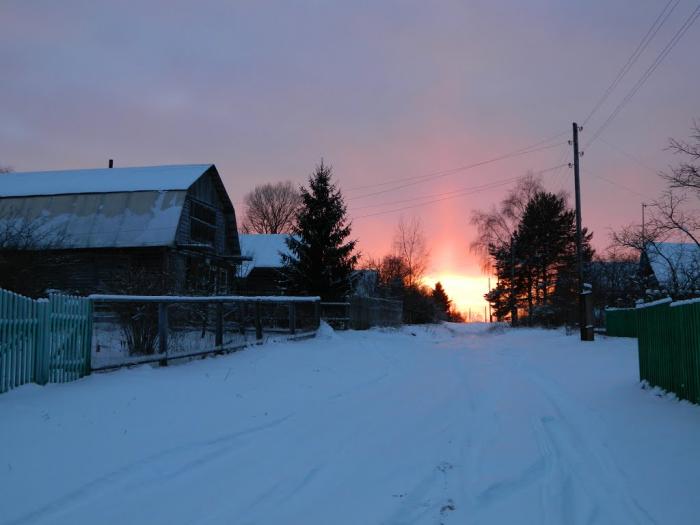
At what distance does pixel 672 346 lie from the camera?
28.7ft

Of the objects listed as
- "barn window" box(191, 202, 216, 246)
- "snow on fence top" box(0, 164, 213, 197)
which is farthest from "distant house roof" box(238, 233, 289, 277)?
"snow on fence top" box(0, 164, 213, 197)

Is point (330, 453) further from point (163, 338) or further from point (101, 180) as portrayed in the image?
point (101, 180)

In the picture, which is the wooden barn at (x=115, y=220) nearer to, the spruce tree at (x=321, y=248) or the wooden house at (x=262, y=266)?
the spruce tree at (x=321, y=248)

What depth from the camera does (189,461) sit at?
237 inches

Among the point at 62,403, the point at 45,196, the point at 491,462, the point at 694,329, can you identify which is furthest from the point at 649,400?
the point at 45,196

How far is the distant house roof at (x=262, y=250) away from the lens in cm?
4247

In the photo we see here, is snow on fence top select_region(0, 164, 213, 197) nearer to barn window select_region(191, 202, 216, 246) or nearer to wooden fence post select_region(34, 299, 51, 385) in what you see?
barn window select_region(191, 202, 216, 246)

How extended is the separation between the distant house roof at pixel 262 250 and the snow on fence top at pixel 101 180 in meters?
10.9

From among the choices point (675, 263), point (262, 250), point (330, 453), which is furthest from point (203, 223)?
point (675, 263)

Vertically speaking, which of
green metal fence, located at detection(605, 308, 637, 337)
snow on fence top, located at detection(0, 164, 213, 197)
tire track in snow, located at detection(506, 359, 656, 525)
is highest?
snow on fence top, located at detection(0, 164, 213, 197)

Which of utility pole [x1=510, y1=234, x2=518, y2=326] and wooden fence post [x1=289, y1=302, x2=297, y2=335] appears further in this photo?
utility pole [x1=510, y1=234, x2=518, y2=326]

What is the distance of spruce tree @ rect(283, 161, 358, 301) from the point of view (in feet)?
87.1

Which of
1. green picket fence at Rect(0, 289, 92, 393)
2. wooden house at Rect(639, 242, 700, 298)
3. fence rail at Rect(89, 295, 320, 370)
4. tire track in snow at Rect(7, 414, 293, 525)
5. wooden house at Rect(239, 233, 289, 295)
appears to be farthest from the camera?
wooden house at Rect(239, 233, 289, 295)

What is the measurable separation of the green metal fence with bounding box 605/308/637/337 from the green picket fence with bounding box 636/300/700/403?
14031 mm
